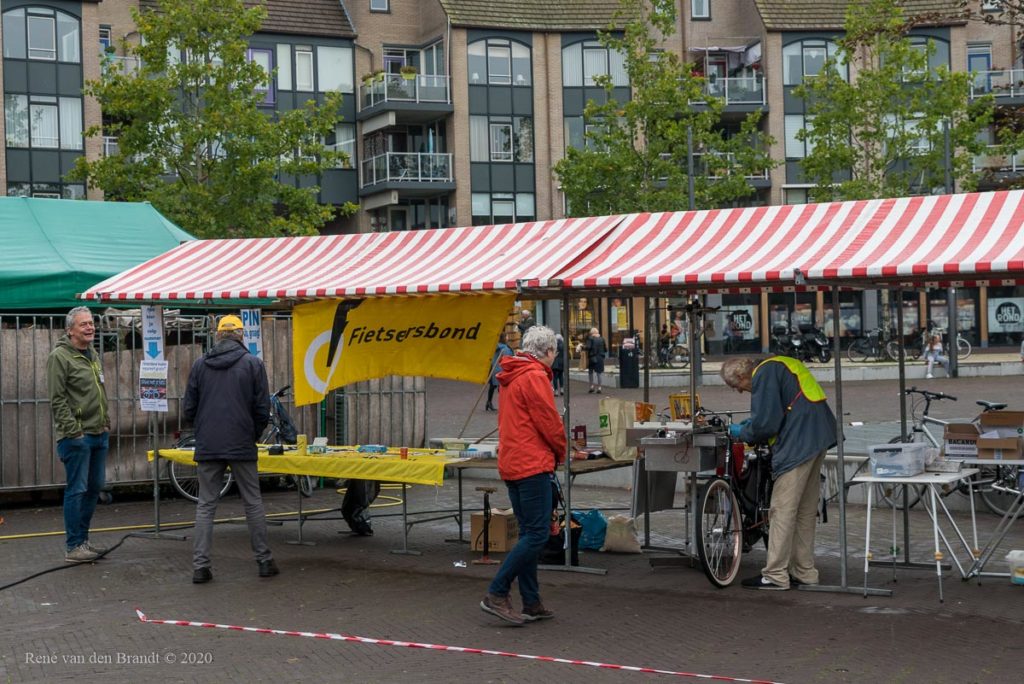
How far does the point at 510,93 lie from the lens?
2055 inches

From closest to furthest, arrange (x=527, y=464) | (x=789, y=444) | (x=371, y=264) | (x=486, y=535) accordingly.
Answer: (x=527, y=464) → (x=789, y=444) → (x=486, y=535) → (x=371, y=264)

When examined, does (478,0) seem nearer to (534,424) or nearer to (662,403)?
(662,403)

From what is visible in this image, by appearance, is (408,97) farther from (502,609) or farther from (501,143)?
(502,609)

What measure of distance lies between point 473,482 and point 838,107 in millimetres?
27185

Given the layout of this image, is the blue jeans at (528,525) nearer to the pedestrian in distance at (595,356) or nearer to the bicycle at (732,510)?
the bicycle at (732,510)

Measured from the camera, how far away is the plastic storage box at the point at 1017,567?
9425mm

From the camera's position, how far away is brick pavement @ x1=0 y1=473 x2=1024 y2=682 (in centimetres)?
739

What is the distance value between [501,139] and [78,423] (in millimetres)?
42661

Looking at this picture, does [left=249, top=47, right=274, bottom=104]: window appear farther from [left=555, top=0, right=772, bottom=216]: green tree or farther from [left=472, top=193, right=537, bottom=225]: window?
[left=555, top=0, right=772, bottom=216]: green tree

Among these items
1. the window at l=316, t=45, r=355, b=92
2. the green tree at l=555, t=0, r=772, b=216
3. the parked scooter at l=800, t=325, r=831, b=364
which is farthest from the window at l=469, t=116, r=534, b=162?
the parked scooter at l=800, t=325, r=831, b=364

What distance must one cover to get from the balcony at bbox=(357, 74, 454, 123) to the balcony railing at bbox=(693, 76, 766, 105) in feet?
35.8

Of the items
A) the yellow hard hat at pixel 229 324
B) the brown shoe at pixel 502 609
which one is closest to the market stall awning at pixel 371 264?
the yellow hard hat at pixel 229 324

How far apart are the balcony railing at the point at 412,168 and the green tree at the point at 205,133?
651 inches

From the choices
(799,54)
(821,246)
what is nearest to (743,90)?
(799,54)
